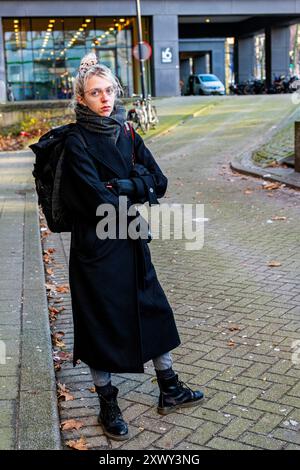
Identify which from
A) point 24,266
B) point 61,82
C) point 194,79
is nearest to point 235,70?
point 194,79

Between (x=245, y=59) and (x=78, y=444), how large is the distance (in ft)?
160

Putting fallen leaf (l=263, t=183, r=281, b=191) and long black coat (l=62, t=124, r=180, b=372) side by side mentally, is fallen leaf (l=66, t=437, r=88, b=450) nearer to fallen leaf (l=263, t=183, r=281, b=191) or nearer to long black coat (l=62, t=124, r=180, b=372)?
long black coat (l=62, t=124, r=180, b=372)

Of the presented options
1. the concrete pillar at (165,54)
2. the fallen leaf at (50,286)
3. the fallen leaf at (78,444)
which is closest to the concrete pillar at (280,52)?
the concrete pillar at (165,54)

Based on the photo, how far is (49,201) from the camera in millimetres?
3445

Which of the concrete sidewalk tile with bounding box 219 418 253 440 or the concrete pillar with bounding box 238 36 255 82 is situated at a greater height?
the concrete pillar with bounding box 238 36 255 82

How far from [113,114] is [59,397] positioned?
5.70 ft

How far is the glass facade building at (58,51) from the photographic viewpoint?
37594mm

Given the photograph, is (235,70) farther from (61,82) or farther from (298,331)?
(298,331)

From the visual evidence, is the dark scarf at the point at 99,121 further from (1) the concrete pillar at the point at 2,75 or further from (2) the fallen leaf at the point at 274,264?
(1) the concrete pillar at the point at 2,75

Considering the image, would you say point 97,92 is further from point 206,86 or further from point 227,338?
point 206,86

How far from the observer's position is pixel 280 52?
144 feet

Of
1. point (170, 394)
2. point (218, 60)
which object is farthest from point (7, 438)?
point (218, 60)

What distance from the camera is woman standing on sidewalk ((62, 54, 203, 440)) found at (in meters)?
3.32

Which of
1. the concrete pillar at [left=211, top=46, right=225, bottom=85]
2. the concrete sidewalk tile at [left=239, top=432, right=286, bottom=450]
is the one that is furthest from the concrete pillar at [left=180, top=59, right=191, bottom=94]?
the concrete sidewalk tile at [left=239, top=432, right=286, bottom=450]
